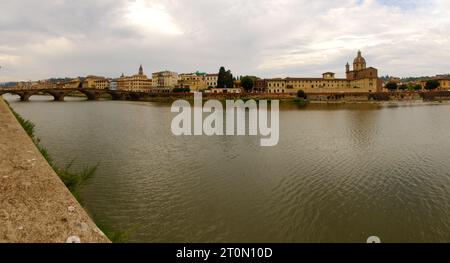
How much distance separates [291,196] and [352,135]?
18.4 meters

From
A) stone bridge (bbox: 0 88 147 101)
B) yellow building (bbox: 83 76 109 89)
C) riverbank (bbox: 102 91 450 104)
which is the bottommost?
riverbank (bbox: 102 91 450 104)

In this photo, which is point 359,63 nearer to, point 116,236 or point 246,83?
point 246,83

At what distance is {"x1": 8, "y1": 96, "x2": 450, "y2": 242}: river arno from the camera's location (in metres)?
9.80

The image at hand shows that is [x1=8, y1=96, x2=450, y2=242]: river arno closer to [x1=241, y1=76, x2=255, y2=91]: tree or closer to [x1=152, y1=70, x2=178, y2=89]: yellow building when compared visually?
[x1=241, y1=76, x2=255, y2=91]: tree

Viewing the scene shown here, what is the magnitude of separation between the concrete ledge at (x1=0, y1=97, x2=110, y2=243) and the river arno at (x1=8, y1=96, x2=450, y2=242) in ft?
7.13

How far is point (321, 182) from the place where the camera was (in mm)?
14375

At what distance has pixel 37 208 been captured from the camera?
734 centimetres

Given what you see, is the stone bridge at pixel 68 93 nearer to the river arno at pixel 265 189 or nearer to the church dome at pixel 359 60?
the river arno at pixel 265 189

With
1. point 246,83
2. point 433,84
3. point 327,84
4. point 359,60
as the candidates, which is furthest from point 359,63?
point 246,83

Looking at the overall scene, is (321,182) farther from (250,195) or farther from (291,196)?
(250,195)

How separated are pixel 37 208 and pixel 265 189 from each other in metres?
8.49

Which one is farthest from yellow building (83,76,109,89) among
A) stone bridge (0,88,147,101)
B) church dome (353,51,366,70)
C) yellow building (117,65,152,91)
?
church dome (353,51,366,70)

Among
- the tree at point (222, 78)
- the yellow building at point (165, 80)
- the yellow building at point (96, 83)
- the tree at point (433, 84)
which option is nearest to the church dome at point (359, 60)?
the tree at point (433, 84)

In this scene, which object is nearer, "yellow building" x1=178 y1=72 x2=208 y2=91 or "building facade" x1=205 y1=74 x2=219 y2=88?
"yellow building" x1=178 y1=72 x2=208 y2=91
